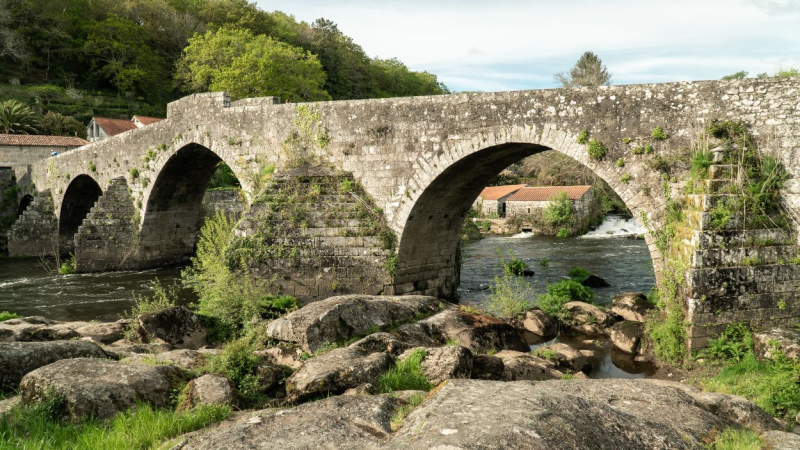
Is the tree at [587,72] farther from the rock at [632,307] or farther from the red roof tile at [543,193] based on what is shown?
the rock at [632,307]

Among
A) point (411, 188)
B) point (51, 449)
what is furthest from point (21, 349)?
point (411, 188)

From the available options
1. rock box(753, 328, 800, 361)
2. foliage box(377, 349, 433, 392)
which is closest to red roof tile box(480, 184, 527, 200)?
rock box(753, 328, 800, 361)

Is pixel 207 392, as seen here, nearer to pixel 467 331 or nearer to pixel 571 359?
pixel 467 331

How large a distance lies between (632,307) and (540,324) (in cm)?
232

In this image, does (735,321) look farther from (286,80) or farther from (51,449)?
(286,80)

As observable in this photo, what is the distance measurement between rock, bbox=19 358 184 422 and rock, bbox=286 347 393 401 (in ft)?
3.84

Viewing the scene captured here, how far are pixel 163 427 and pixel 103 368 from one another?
1.28m

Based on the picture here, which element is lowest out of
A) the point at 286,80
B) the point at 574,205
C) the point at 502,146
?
the point at 574,205

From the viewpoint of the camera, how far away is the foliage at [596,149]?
10422 millimetres

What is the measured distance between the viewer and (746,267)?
8.64 metres

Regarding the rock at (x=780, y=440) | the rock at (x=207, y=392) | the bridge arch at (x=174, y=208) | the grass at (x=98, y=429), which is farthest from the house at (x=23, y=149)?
the rock at (x=780, y=440)

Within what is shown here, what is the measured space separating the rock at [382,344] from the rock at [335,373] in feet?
2.37

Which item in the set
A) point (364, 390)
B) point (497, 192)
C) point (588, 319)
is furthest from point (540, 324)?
point (497, 192)

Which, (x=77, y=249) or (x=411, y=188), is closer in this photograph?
(x=411, y=188)
